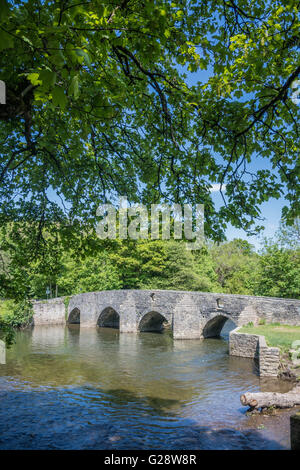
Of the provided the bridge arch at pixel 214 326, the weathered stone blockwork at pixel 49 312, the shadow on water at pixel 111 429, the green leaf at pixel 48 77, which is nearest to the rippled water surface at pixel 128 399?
the shadow on water at pixel 111 429

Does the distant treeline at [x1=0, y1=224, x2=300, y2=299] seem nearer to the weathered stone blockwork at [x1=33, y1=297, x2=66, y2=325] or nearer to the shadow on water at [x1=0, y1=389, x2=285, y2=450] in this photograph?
the weathered stone blockwork at [x1=33, y1=297, x2=66, y2=325]

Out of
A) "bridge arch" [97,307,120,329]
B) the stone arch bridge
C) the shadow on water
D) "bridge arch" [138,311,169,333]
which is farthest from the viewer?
"bridge arch" [97,307,120,329]

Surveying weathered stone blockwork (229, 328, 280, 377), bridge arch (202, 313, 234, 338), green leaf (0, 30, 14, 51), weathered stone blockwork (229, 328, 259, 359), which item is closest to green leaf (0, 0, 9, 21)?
green leaf (0, 30, 14, 51)

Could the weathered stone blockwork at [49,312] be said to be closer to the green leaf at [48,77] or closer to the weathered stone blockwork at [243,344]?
the weathered stone blockwork at [243,344]

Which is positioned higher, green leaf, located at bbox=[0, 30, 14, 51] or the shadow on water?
green leaf, located at bbox=[0, 30, 14, 51]

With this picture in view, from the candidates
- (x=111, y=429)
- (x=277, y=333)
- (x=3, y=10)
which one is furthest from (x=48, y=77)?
(x=277, y=333)

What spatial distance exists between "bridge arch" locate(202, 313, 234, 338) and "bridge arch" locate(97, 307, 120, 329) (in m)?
9.91

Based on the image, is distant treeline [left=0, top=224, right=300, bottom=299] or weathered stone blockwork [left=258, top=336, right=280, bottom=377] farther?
distant treeline [left=0, top=224, right=300, bottom=299]

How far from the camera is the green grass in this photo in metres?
14.3

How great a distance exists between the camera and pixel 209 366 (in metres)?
15.7

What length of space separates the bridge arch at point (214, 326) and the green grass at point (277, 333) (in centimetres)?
382

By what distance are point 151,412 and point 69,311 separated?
2552 cm

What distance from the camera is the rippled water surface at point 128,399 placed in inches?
320
